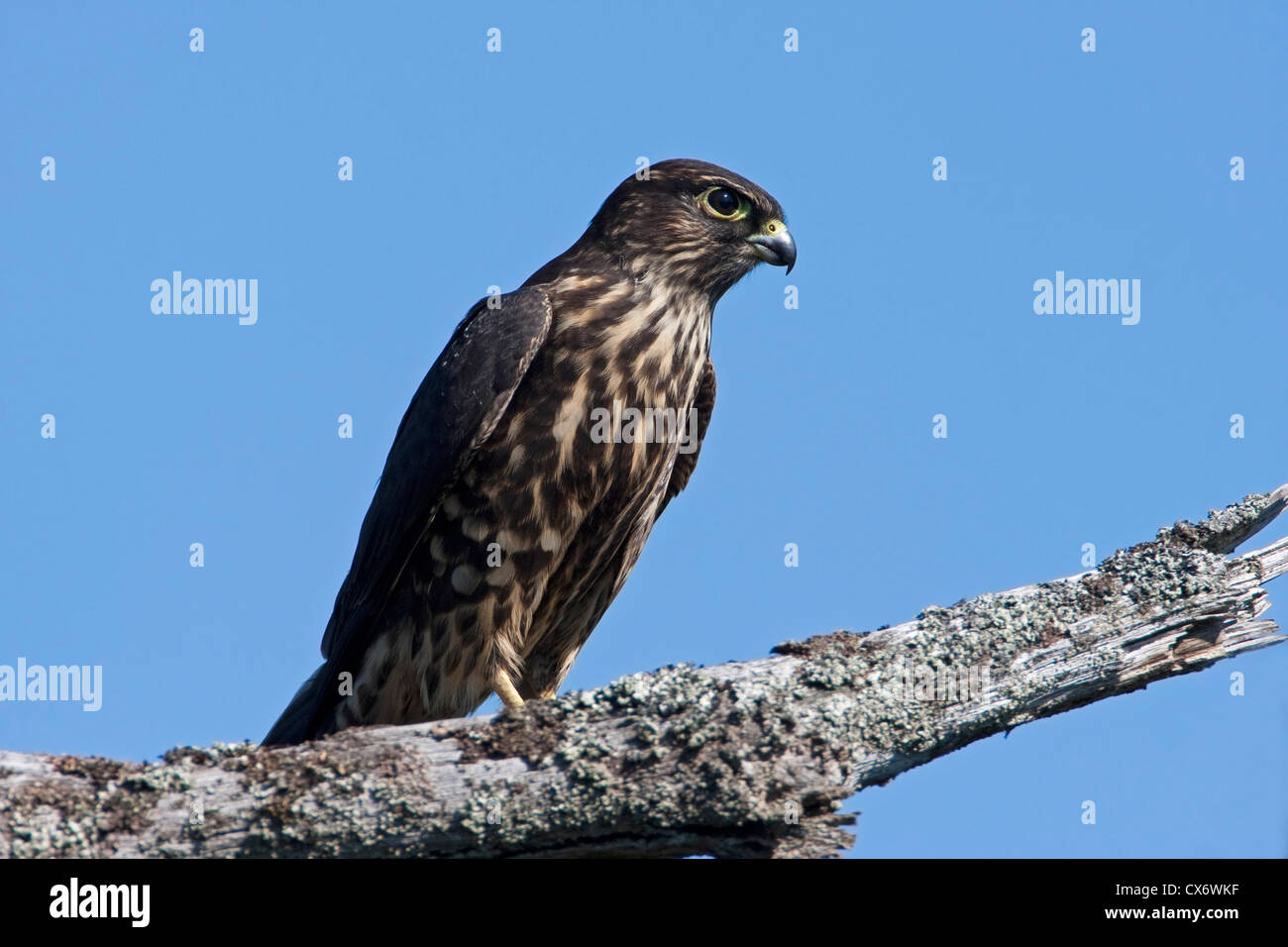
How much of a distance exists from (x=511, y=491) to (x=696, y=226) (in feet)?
5.39

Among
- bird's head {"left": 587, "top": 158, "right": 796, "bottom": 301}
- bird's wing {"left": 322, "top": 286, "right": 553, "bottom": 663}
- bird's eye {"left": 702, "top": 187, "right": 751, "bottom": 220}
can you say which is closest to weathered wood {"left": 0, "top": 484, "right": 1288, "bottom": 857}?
bird's wing {"left": 322, "top": 286, "right": 553, "bottom": 663}

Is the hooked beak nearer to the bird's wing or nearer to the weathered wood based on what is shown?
the bird's wing

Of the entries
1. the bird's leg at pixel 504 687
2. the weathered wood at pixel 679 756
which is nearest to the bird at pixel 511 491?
the bird's leg at pixel 504 687

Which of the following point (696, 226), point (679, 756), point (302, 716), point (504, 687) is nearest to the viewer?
point (679, 756)

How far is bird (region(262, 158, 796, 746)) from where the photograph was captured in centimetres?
558

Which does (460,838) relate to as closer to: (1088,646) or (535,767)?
(535,767)

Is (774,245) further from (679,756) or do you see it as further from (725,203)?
(679,756)

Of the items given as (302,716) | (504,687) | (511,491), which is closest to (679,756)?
(504,687)

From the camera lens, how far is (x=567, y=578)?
5.90 m

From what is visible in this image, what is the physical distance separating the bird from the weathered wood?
146cm

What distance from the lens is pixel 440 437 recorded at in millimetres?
5633

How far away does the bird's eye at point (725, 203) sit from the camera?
631 cm
